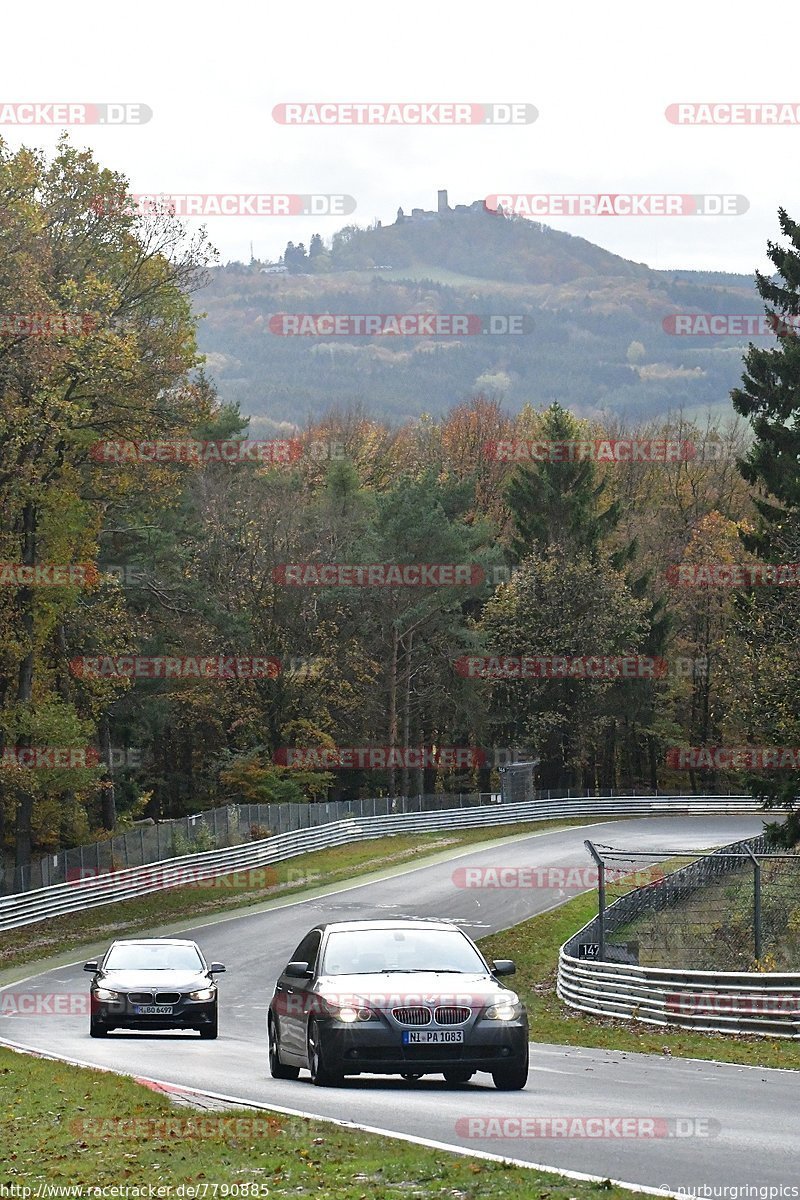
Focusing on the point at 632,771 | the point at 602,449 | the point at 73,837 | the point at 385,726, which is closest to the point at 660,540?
the point at 602,449

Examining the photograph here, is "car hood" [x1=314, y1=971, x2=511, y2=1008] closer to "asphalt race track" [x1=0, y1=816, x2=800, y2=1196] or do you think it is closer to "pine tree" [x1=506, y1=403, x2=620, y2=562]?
"asphalt race track" [x1=0, y1=816, x2=800, y2=1196]

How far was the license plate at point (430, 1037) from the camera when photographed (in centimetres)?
1330

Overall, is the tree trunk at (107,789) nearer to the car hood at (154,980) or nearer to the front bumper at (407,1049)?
the car hood at (154,980)

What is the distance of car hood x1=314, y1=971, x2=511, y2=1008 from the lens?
13.4 meters

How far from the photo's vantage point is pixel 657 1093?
540 inches

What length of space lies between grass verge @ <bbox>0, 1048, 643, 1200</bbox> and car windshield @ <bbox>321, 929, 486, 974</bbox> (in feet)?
7.50

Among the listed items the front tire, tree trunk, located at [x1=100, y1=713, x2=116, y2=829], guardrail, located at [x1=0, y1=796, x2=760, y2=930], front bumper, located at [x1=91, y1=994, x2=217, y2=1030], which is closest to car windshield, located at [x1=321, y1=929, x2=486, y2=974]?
front bumper, located at [x1=91, y1=994, x2=217, y2=1030]

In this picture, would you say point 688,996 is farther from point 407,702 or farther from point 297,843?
point 407,702

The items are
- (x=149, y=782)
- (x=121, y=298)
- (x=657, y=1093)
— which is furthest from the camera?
(x=149, y=782)

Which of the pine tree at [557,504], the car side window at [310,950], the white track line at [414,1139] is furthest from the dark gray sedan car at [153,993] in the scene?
the pine tree at [557,504]

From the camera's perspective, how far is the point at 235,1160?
384 inches

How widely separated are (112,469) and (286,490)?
113 ft

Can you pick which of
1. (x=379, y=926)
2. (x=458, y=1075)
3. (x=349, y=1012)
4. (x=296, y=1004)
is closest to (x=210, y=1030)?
(x=379, y=926)

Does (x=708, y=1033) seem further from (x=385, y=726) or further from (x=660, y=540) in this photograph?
(x=660, y=540)
